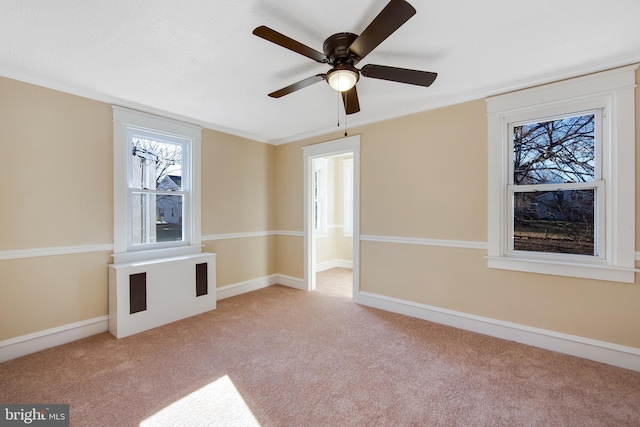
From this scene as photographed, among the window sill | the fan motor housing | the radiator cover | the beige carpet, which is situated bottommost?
the beige carpet

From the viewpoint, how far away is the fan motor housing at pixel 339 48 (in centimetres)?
178

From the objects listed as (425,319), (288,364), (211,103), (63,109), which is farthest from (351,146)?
Answer: (63,109)

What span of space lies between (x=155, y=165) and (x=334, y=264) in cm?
402

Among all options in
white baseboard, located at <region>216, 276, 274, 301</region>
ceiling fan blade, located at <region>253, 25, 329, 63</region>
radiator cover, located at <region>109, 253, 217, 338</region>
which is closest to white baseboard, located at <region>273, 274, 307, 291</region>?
white baseboard, located at <region>216, 276, 274, 301</region>

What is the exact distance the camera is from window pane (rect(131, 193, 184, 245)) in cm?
319

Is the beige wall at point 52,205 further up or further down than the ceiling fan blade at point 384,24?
further down

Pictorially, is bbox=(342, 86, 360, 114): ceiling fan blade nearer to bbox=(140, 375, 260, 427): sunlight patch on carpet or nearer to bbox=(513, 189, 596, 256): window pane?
bbox=(513, 189, 596, 256): window pane

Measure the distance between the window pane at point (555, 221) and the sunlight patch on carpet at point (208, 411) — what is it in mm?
2853

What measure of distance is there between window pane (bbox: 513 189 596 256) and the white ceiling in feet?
3.55

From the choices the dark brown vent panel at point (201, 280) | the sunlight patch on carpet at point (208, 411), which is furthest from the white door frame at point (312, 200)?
the sunlight patch on carpet at point (208, 411)

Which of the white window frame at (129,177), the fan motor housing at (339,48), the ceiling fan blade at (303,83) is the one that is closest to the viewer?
the fan motor housing at (339,48)

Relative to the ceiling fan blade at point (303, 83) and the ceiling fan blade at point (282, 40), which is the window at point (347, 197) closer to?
the ceiling fan blade at point (303, 83)

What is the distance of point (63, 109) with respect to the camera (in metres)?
2.63

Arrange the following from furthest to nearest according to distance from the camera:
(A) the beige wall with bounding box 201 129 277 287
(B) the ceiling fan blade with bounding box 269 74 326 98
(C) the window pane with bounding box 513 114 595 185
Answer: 1. (A) the beige wall with bounding box 201 129 277 287
2. (C) the window pane with bounding box 513 114 595 185
3. (B) the ceiling fan blade with bounding box 269 74 326 98
